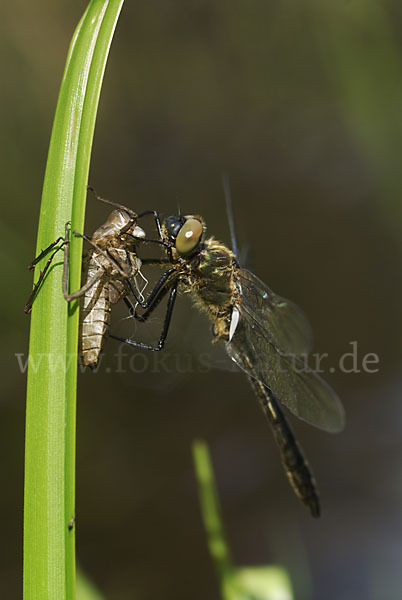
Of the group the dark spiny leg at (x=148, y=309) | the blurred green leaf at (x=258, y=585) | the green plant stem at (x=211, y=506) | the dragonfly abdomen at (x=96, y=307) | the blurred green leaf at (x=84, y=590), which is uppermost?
the dark spiny leg at (x=148, y=309)

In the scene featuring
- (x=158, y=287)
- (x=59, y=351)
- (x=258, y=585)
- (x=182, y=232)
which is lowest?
(x=258, y=585)

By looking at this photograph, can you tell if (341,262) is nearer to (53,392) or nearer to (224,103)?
(224,103)

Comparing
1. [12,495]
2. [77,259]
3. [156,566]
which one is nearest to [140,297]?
[77,259]

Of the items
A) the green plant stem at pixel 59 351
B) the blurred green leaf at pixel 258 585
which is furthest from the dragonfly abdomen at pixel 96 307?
the blurred green leaf at pixel 258 585

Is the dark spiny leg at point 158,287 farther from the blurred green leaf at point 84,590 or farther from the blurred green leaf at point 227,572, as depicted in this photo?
the blurred green leaf at point 84,590

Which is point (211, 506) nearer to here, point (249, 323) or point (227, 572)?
point (227, 572)

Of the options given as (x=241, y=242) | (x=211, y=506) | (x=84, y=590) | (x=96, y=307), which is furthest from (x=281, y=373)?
(x=241, y=242)
